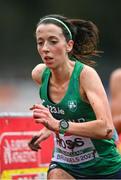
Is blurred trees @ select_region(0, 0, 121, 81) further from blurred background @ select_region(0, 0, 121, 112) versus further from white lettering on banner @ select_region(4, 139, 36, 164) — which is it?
white lettering on banner @ select_region(4, 139, 36, 164)

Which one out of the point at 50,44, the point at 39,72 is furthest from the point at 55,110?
the point at 39,72

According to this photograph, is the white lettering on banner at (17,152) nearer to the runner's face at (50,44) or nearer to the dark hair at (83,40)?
the dark hair at (83,40)

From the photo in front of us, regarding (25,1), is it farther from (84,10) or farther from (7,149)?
(7,149)

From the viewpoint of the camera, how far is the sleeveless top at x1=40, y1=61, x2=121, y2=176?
235 inches

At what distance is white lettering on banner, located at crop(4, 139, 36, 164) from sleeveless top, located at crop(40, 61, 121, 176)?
1.84 metres

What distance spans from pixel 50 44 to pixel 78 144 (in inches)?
32.3

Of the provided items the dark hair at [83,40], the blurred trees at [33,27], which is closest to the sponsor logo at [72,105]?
the dark hair at [83,40]

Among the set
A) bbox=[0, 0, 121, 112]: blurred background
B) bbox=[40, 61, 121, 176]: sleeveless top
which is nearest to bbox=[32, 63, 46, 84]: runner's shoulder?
bbox=[40, 61, 121, 176]: sleeveless top

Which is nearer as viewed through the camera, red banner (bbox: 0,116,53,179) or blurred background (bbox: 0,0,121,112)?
red banner (bbox: 0,116,53,179)

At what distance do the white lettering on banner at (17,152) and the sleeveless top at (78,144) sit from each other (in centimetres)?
184

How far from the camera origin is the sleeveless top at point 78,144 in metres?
5.96

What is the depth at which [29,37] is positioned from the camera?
21391 millimetres

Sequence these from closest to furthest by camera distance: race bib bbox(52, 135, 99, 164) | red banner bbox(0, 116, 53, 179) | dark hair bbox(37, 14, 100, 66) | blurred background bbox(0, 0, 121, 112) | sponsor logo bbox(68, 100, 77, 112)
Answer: sponsor logo bbox(68, 100, 77, 112)
race bib bbox(52, 135, 99, 164)
dark hair bbox(37, 14, 100, 66)
red banner bbox(0, 116, 53, 179)
blurred background bbox(0, 0, 121, 112)

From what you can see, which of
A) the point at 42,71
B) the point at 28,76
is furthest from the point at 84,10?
the point at 42,71
